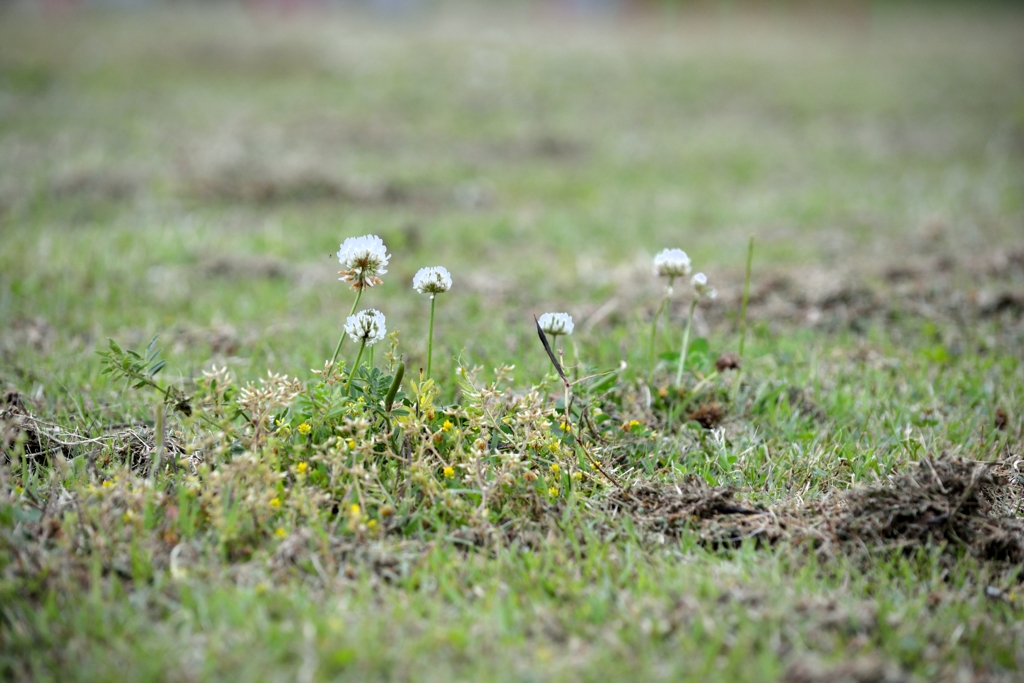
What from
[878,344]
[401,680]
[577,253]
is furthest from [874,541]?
[577,253]

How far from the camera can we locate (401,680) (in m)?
1.66

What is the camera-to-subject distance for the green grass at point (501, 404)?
5.90 ft

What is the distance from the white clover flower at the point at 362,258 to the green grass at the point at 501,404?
1.20 ft

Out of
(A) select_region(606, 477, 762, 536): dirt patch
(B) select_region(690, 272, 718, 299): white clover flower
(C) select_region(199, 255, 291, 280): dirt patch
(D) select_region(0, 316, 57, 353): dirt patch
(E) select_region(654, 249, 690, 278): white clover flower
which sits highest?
(E) select_region(654, 249, 690, 278): white clover flower

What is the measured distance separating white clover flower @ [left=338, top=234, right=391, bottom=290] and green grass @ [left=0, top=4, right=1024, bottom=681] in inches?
14.4

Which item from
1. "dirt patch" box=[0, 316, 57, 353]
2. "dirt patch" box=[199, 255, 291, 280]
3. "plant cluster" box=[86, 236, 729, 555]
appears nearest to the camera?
"plant cluster" box=[86, 236, 729, 555]

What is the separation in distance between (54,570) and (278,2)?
1975 centimetres

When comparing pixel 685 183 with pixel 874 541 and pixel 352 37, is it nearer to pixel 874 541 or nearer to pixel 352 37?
pixel 874 541

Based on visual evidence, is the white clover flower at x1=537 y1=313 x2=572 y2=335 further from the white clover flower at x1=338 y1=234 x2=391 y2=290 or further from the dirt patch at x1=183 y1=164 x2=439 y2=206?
the dirt patch at x1=183 y1=164 x2=439 y2=206

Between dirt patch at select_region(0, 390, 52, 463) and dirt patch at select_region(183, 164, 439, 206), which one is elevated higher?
dirt patch at select_region(183, 164, 439, 206)

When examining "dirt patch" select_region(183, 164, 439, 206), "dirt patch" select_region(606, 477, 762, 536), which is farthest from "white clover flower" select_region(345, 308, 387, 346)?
"dirt patch" select_region(183, 164, 439, 206)

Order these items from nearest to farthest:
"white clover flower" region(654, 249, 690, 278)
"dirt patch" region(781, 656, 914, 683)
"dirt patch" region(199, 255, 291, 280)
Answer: "dirt patch" region(781, 656, 914, 683) → "white clover flower" region(654, 249, 690, 278) → "dirt patch" region(199, 255, 291, 280)

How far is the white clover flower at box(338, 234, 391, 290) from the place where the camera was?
233 cm

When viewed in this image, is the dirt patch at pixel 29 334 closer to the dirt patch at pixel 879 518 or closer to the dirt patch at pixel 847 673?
the dirt patch at pixel 879 518
